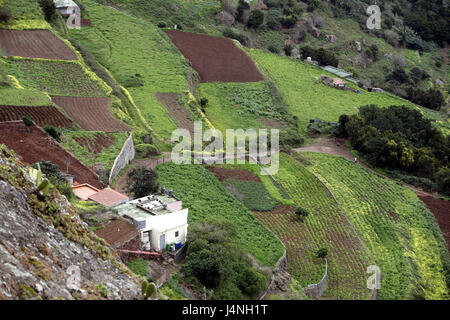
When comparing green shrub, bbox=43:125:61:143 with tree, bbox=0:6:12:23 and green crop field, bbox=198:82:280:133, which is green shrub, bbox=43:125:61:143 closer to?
green crop field, bbox=198:82:280:133

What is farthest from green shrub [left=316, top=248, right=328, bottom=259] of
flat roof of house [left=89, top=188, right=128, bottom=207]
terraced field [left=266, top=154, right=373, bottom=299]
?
flat roof of house [left=89, top=188, right=128, bottom=207]

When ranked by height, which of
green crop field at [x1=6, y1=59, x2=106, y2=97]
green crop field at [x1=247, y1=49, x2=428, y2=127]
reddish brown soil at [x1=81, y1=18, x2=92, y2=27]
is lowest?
green crop field at [x1=247, y1=49, x2=428, y2=127]

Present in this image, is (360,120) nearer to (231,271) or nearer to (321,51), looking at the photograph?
(321,51)

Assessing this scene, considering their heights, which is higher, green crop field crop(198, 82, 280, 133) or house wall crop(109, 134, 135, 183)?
house wall crop(109, 134, 135, 183)

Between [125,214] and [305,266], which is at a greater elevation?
[125,214]

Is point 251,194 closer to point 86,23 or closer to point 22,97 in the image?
point 22,97

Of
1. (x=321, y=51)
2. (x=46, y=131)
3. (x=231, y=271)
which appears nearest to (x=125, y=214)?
(x=231, y=271)

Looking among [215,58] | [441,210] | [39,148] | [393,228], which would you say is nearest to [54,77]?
[39,148]
